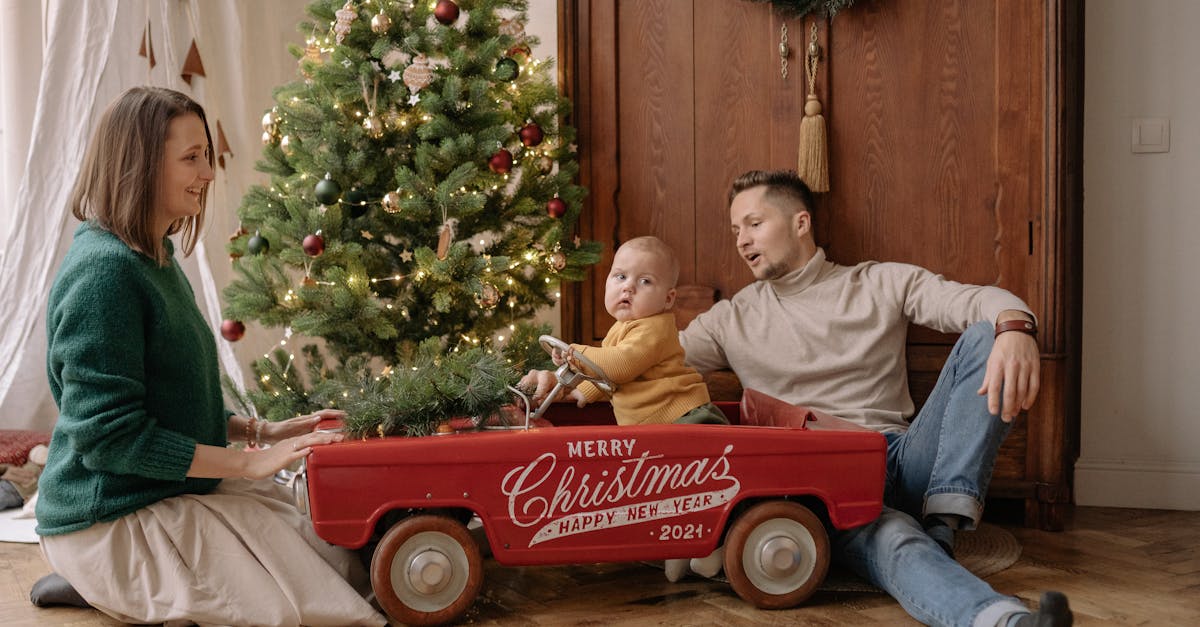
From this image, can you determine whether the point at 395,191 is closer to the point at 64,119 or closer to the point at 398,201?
the point at 398,201

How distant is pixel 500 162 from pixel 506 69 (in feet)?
0.80

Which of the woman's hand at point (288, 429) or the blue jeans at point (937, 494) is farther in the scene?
the woman's hand at point (288, 429)

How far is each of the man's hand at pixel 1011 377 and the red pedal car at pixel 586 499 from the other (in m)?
0.25

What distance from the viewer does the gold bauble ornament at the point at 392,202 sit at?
2.41m

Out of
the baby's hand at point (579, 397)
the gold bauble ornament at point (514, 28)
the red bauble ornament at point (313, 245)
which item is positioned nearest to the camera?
the baby's hand at point (579, 397)

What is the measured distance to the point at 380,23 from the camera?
7.96ft

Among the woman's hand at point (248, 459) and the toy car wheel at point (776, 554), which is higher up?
the woman's hand at point (248, 459)

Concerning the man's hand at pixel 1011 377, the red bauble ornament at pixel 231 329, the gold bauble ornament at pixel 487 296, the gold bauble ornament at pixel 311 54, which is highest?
the gold bauble ornament at pixel 311 54

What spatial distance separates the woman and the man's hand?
1218 mm

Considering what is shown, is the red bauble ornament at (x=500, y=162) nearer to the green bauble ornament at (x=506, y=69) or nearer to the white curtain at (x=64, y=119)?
the green bauble ornament at (x=506, y=69)

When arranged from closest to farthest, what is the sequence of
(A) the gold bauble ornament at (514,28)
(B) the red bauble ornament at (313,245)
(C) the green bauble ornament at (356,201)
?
(B) the red bauble ornament at (313,245) → (C) the green bauble ornament at (356,201) → (A) the gold bauble ornament at (514,28)

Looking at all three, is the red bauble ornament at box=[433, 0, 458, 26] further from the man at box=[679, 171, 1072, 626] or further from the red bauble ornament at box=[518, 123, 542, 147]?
the man at box=[679, 171, 1072, 626]

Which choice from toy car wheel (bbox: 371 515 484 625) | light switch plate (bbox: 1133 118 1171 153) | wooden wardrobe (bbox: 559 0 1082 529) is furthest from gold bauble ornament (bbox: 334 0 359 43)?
light switch plate (bbox: 1133 118 1171 153)

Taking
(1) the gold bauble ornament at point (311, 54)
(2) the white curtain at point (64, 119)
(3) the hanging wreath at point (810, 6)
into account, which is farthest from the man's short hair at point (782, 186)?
(2) the white curtain at point (64, 119)
